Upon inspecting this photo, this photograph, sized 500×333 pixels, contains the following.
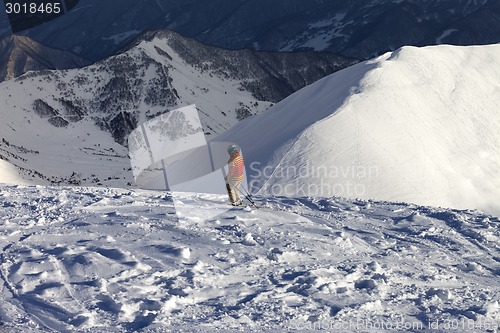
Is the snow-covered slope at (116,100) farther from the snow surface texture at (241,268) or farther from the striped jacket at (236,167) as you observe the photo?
the snow surface texture at (241,268)

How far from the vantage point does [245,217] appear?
12703mm

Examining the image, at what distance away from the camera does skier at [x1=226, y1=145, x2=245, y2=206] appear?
13.0m

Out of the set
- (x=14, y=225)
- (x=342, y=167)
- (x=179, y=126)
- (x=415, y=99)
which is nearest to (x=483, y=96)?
(x=415, y=99)

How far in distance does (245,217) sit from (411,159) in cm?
1357

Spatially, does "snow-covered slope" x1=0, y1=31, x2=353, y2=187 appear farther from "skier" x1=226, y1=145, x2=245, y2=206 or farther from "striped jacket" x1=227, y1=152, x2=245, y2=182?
"striped jacket" x1=227, y1=152, x2=245, y2=182

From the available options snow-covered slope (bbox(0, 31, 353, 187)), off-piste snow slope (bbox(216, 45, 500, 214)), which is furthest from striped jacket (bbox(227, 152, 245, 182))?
snow-covered slope (bbox(0, 31, 353, 187))

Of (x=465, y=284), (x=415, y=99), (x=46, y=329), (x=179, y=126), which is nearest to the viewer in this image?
(x=46, y=329)

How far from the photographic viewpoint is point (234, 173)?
1330cm

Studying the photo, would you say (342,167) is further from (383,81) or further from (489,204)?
(383,81)

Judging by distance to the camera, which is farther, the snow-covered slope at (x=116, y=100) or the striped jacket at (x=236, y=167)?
the snow-covered slope at (x=116, y=100)

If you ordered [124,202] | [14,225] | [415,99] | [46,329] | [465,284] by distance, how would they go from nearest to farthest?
[46,329]
[465,284]
[14,225]
[124,202]
[415,99]

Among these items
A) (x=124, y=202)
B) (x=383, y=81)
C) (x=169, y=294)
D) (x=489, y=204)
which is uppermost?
(x=383, y=81)

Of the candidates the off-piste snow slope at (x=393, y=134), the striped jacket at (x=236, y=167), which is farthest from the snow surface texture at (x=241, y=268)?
the off-piste snow slope at (x=393, y=134)

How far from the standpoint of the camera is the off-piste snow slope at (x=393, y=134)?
23.1 metres
